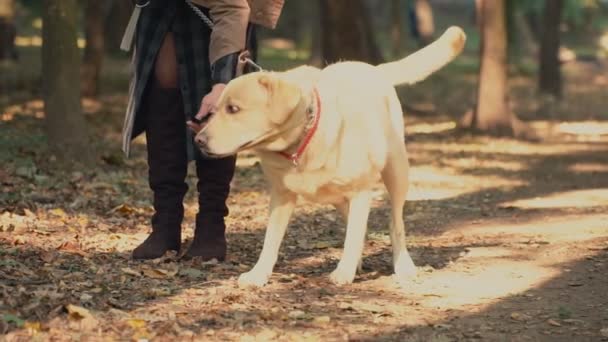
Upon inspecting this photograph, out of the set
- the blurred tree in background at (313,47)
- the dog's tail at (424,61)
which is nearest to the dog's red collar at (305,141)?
the dog's tail at (424,61)

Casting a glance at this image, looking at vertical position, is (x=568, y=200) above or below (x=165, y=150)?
below

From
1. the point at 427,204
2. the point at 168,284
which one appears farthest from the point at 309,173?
the point at 427,204

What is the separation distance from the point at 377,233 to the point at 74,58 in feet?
14.9

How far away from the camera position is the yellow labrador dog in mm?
5660

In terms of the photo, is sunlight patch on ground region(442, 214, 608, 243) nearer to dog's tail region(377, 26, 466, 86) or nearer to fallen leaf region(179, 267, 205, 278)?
dog's tail region(377, 26, 466, 86)

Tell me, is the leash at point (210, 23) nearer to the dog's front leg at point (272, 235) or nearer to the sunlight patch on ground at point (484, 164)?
the dog's front leg at point (272, 235)

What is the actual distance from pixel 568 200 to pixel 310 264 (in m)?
4.33

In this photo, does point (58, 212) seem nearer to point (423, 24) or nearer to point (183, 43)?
point (183, 43)

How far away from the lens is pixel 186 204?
988 centimetres

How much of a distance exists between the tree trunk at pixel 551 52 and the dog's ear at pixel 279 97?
16.5 meters

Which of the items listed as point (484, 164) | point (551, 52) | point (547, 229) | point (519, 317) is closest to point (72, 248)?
point (519, 317)

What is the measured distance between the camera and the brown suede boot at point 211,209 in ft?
22.4

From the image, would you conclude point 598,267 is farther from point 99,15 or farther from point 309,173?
point 99,15

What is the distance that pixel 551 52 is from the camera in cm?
2233
